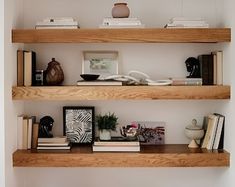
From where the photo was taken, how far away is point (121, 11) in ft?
8.94

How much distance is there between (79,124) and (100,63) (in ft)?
1.60

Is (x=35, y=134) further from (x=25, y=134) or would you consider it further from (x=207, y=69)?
(x=207, y=69)

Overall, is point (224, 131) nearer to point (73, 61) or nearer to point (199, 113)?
point (199, 113)

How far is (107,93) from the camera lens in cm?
269

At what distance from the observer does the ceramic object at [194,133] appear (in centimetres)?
284

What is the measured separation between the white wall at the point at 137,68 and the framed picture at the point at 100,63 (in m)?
0.05

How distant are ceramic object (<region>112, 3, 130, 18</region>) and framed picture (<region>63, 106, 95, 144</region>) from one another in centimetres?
72

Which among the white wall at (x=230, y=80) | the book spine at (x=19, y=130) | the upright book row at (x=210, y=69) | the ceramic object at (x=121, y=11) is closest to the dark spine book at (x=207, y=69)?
the upright book row at (x=210, y=69)

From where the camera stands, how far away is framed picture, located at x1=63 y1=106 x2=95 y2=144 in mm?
2928

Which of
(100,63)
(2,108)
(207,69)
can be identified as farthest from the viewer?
(100,63)

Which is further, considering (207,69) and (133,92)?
(207,69)

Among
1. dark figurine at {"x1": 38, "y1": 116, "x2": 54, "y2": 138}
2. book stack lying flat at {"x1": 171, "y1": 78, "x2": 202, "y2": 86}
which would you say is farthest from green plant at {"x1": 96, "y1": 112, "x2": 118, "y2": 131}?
book stack lying flat at {"x1": 171, "y1": 78, "x2": 202, "y2": 86}

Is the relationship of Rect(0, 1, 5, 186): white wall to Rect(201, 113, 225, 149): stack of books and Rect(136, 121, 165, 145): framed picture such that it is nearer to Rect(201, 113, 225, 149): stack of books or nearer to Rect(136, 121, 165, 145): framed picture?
Rect(136, 121, 165, 145): framed picture

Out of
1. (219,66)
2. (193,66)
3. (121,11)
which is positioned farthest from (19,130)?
(219,66)
